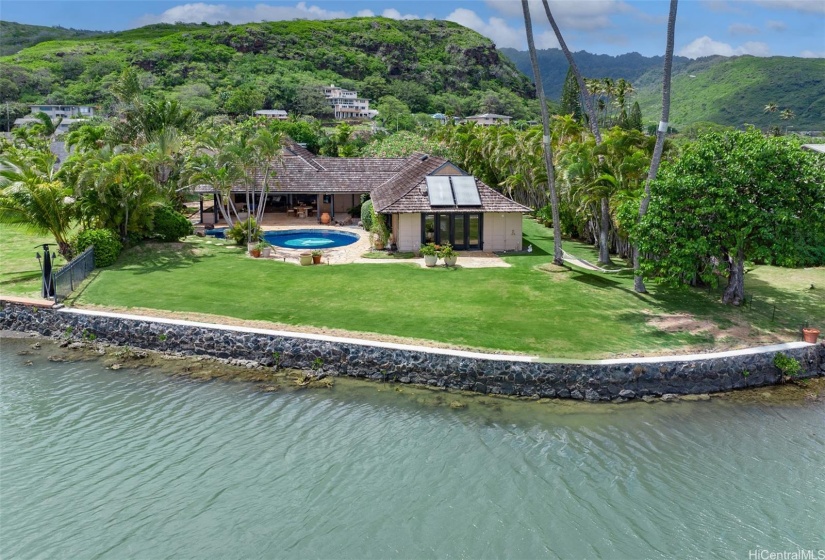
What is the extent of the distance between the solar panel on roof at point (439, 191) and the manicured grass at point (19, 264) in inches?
694

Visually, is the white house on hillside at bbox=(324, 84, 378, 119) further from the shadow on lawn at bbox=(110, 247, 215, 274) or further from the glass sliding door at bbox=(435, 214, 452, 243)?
the shadow on lawn at bbox=(110, 247, 215, 274)

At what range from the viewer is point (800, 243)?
20.2 m

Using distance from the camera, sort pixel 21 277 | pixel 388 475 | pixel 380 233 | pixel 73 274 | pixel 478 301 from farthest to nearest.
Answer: pixel 380 233 → pixel 21 277 → pixel 73 274 → pixel 478 301 → pixel 388 475

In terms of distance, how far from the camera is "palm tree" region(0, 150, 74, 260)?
85.1 ft

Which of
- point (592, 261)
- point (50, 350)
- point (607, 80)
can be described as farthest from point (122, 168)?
point (607, 80)

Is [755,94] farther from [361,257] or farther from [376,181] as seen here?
[361,257]

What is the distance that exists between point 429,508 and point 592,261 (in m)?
20.8

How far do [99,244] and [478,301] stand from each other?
55.2 ft

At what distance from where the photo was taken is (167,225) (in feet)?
103

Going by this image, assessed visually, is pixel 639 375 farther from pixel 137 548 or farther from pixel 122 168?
pixel 122 168

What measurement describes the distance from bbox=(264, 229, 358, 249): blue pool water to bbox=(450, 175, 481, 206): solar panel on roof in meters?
7.36

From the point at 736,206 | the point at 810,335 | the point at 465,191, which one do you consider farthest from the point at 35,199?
the point at 810,335

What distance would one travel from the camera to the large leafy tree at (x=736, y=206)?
2005 cm

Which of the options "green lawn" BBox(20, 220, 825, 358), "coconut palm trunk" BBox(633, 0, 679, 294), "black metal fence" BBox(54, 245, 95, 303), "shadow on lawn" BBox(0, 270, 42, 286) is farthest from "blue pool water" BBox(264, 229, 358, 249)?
"coconut palm trunk" BBox(633, 0, 679, 294)
